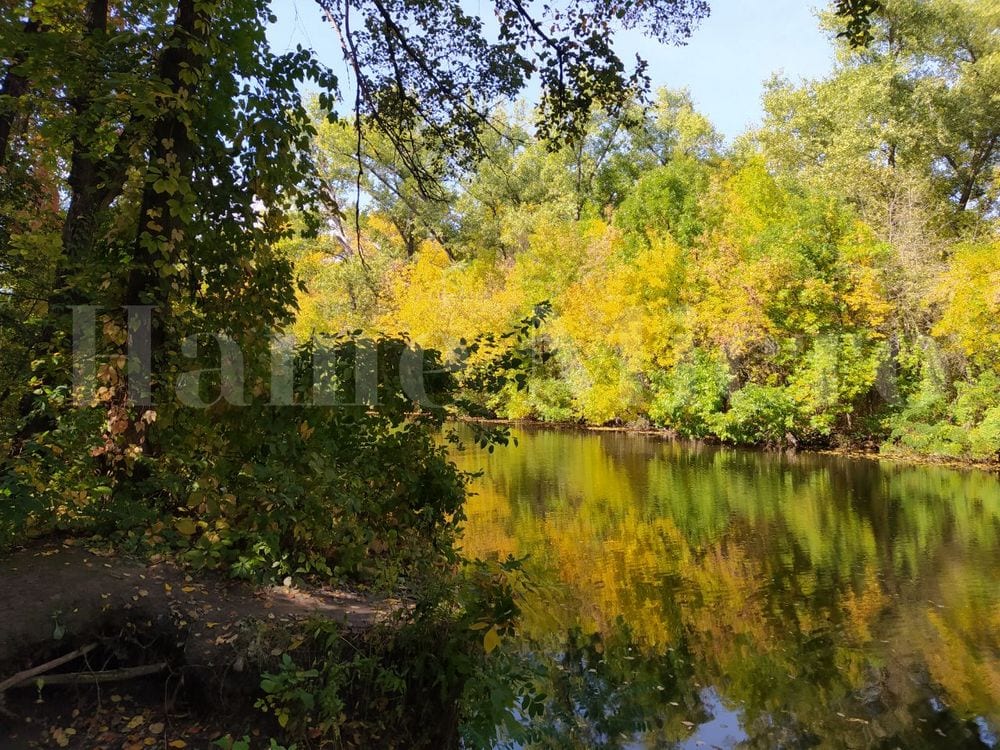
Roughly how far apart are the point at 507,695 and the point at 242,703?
1.32 meters

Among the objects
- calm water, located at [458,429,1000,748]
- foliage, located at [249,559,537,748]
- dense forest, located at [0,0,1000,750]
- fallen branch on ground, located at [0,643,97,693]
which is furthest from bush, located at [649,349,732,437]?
fallen branch on ground, located at [0,643,97,693]

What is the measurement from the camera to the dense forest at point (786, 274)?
1828 cm

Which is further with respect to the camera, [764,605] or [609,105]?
[764,605]

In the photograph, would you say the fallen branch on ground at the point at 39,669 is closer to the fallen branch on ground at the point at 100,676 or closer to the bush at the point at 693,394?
the fallen branch on ground at the point at 100,676

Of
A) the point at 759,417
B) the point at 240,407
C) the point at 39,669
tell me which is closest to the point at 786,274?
the point at 759,417

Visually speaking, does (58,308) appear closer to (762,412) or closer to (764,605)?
(764,605)

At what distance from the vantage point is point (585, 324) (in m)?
24.4

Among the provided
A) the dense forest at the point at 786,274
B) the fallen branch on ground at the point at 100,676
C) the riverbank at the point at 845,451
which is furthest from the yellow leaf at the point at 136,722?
the dense forest at the point at 786,274

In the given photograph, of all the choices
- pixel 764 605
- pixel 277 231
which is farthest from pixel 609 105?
pixel 764 605

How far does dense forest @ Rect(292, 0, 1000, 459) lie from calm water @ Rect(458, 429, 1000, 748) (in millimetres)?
5160

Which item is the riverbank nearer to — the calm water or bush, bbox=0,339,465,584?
the calm water

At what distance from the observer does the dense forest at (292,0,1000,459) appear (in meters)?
18.3

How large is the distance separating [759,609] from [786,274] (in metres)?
14.3

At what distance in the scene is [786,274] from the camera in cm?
1952
